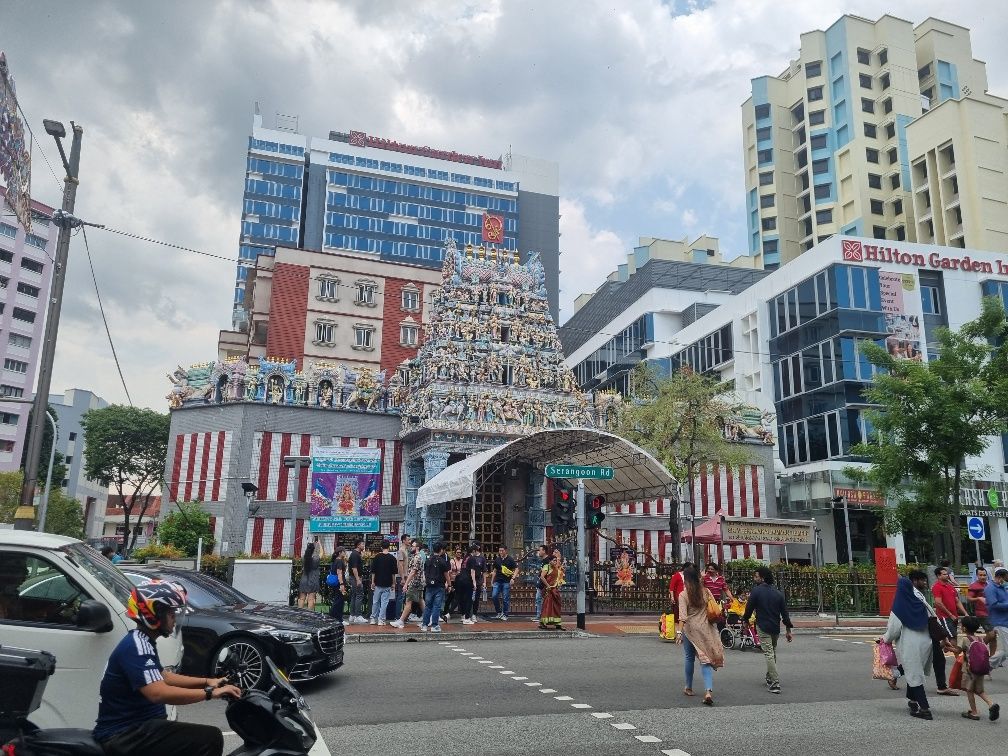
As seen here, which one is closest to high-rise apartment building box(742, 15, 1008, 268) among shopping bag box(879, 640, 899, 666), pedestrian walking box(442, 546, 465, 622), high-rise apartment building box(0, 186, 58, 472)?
pedestrian walking box(442, 546, 465, 622)

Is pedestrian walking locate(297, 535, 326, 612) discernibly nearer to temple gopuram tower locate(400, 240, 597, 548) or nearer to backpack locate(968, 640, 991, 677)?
temple gopuram tower locate(400, 240, 597, 548)

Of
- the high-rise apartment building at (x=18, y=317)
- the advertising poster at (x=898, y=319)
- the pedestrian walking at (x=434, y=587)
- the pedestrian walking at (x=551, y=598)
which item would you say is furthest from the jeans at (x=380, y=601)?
the high-rise apartment building at (x=18, y=317)

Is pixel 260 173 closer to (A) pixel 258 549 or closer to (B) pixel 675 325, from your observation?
(B) pixel 675 325

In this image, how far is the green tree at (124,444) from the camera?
53.6m

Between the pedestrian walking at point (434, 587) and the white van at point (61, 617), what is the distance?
10.6 m

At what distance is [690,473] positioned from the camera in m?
29.9

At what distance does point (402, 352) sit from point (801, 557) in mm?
24668

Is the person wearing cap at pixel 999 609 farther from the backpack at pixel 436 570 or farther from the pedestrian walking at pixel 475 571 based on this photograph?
the pedestrian walking at pixel 475 571

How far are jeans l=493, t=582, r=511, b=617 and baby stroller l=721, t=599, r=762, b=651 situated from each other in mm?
5818

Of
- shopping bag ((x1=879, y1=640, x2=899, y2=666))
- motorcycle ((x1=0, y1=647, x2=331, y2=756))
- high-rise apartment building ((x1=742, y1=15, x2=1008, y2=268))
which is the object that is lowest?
shopping bag ((x1=879, y1=640, x2=899, y2=666))

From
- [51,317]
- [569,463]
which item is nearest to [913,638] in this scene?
[569,463]

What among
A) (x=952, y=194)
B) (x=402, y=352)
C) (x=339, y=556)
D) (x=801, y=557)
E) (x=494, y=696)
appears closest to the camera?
(x=494, y=696)

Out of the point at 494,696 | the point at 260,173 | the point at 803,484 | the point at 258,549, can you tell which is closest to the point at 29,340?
the point at 260,173

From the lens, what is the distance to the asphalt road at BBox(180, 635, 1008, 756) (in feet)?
24.9
